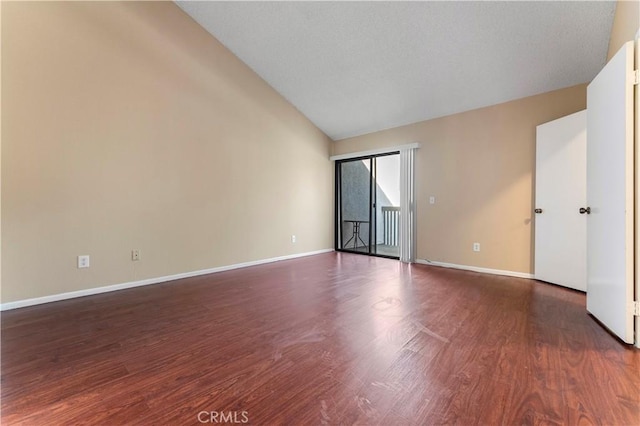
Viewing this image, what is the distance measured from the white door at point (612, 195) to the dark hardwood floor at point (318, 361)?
23cm

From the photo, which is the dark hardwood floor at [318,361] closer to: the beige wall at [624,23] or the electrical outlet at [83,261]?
the electrical outlet at [83,261]

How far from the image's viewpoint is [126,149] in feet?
10.4

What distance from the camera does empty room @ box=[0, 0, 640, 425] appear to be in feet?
4.74

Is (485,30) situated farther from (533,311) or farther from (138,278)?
(138,278)

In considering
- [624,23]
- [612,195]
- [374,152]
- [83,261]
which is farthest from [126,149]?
[624,23]

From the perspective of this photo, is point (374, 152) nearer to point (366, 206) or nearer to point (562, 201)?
point (366, 206)

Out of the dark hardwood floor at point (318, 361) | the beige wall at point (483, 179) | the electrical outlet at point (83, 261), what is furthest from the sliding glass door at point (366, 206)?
the electrical outlet at point (83, 261)

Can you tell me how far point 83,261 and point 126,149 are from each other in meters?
1.31

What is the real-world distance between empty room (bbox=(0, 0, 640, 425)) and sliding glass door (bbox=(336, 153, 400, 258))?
0.77 m

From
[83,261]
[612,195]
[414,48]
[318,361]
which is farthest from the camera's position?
[414,48]

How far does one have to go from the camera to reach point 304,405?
1.29 meters

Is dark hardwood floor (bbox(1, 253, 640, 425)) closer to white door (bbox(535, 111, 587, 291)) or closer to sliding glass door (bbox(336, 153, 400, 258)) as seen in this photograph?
white door (bbox(535, 111, 587, 291))

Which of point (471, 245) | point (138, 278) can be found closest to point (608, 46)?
point (471, 245)

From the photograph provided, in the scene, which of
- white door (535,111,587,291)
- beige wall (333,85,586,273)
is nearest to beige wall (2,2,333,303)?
beige wall (333,85,586,273)
